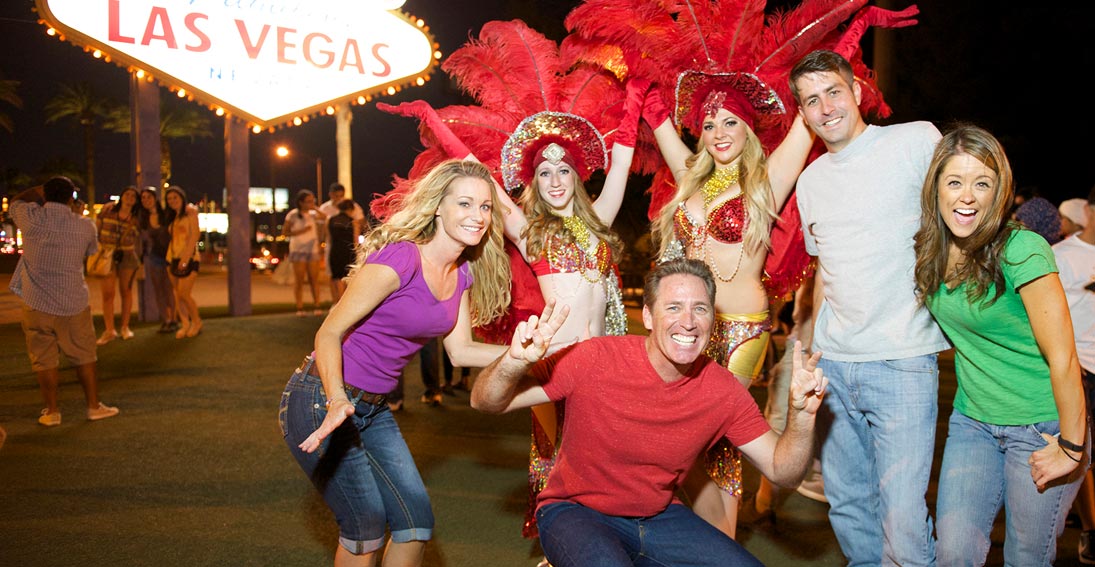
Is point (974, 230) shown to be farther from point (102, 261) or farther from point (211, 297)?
point (211, 297)

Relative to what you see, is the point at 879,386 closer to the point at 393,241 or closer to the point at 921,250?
the point at 921,250

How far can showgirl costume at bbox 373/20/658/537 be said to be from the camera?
3.90m

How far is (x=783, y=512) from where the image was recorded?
4.75 metres

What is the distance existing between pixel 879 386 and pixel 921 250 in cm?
47

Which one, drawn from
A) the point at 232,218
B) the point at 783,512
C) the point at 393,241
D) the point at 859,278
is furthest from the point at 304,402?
the point at 232,218

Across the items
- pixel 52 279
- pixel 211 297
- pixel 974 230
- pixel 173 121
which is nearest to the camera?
pixel 974 230

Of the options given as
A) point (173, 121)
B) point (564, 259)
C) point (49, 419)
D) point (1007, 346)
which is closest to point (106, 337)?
point (49, 419)

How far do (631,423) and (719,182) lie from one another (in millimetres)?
1386

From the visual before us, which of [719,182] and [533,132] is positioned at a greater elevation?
[533,132]

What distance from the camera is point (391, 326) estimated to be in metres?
3.06

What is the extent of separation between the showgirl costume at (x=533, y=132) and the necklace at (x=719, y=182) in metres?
0.51

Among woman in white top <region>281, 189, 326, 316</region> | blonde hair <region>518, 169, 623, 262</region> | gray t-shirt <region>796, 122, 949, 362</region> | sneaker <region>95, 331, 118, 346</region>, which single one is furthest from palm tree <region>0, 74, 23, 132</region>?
gray t-shirt <region>796, 122, 949, 362</region>

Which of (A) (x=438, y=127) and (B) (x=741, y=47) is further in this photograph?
(A) (x=438, y=127)

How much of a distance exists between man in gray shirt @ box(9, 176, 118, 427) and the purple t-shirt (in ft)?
13.5
